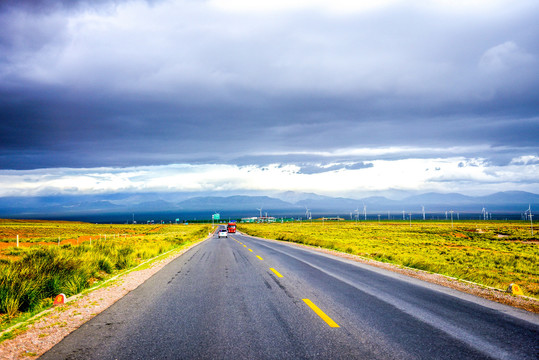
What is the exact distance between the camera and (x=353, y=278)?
43.9 ft

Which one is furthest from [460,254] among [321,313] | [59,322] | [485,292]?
[59,322]

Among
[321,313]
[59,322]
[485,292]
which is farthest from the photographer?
[485,292]

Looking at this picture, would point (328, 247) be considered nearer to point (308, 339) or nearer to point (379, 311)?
point (379, 311)

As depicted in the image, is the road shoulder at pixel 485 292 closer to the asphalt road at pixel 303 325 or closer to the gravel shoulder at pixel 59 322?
the asphalt road at pixel 303 325

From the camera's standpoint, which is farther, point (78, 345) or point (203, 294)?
point (203, 294)

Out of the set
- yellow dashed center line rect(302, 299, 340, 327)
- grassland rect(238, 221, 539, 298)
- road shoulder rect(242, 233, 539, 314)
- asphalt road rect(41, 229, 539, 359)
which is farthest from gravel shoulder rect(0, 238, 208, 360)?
grassland rect(238, 221, 539, 298)

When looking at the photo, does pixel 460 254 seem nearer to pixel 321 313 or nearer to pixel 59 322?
pixel 321 313

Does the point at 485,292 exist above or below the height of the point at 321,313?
below

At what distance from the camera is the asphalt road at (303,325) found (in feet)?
18.6

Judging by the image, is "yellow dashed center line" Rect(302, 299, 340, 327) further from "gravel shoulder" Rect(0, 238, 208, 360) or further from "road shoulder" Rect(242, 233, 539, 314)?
"road shoulder" Rect(242, 233, 539, 314)

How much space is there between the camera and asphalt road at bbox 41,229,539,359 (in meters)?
5.66

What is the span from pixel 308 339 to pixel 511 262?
26.4 m

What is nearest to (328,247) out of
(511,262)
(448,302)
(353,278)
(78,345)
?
(511,262)

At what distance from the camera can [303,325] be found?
278 inches
